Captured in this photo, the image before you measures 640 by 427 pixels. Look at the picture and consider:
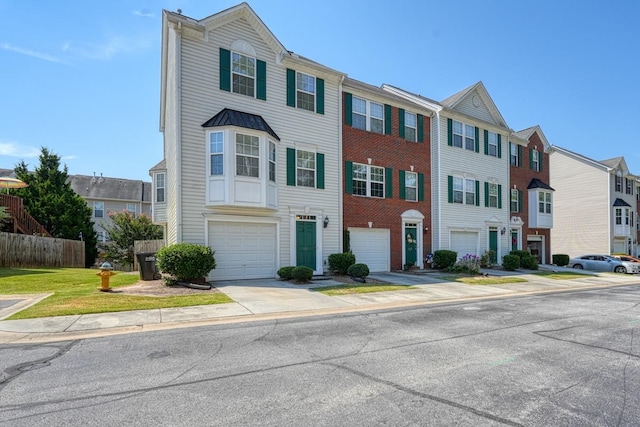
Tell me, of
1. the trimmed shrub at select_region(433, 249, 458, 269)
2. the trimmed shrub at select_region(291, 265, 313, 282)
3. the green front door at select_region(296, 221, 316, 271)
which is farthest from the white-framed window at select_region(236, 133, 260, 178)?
the trimmed shrub at select_region(433, 249, 458, 269)

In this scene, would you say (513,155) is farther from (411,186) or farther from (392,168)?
(392,168)

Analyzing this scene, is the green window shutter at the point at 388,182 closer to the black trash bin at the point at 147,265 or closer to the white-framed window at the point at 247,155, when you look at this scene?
the white-framed window at the point at 247,155

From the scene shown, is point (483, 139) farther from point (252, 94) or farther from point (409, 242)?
point (252, 94)

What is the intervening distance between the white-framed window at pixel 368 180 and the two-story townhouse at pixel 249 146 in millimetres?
1313

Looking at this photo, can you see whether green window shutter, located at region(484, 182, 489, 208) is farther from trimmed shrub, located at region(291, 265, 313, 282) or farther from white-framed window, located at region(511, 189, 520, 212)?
trimmed shrub, located at region(291, 265, 313, 282)

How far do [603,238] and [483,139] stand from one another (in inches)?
753

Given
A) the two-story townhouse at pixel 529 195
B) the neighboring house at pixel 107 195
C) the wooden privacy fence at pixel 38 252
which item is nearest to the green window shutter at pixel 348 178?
the two-story townhouse at pixel 529 195

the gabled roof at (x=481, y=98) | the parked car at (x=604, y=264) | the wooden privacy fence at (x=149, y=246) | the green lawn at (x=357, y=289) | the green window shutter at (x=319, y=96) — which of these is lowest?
the parked car at (x=604, y=264)

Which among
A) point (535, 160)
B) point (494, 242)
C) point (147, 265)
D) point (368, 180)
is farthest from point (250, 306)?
point (535, 160)

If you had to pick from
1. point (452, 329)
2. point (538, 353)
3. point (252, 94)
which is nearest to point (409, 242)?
point (252, 94)

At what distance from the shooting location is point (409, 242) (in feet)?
67.5

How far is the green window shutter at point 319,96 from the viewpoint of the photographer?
17.3 meters

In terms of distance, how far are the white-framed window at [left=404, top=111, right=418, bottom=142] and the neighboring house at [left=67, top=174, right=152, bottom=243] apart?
28766 millimetres

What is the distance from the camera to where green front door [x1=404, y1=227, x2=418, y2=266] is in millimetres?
20406
